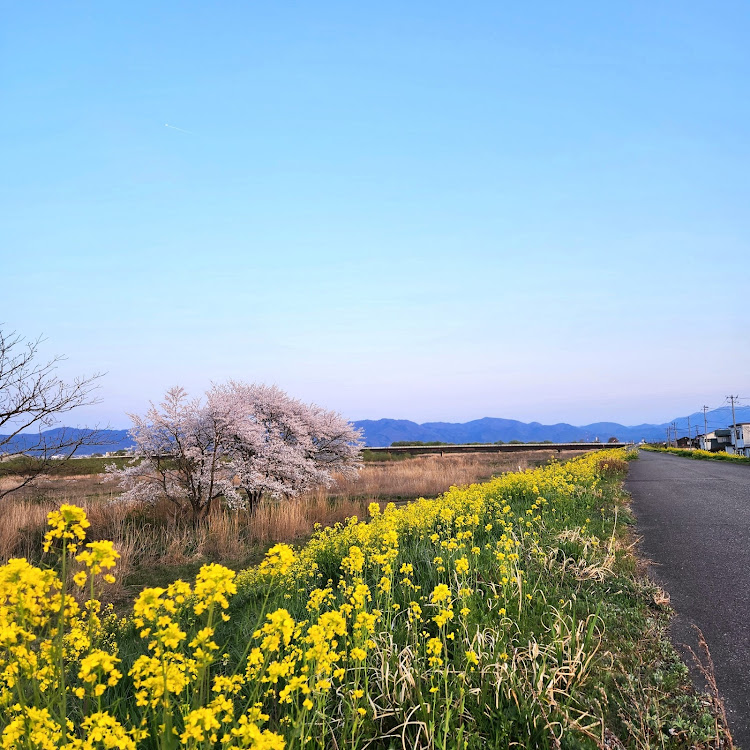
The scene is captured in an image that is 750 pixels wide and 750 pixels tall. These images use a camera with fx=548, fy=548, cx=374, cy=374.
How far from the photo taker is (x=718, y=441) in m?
105

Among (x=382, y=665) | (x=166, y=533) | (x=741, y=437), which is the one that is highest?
(x=382, y=665)

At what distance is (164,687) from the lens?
2271mm

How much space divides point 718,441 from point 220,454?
11446 cm

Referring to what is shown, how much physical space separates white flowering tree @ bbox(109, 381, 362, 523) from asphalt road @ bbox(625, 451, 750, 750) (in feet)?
32.7

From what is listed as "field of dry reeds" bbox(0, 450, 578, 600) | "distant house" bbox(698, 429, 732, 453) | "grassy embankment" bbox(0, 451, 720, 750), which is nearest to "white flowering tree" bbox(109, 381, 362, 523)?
"field of dry reeds" bbox(0, 450, 578, 600)

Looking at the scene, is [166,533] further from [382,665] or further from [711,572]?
[711,572]

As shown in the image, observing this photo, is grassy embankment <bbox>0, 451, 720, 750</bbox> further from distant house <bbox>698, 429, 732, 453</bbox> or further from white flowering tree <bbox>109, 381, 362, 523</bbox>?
distant house <bbox>698, 429, 732, 453</bbox>

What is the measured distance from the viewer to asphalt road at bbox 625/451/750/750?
4.25 meters

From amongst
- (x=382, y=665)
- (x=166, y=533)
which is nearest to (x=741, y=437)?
(x=166, y=533)

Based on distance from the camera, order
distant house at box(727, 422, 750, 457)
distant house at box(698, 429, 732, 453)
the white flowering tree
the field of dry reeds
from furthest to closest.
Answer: distant house at box(698, 429, 732, 453) → distant house at box(727, 422, 750, 457) → the white flowering tree → the field of dry reeds

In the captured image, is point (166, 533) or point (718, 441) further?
point (718, 441)

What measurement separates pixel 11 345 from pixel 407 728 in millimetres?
10011

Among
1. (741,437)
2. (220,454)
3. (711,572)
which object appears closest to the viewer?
(711,572)

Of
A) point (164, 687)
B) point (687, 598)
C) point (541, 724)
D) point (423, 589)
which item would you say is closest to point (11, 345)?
point (423, 589)
